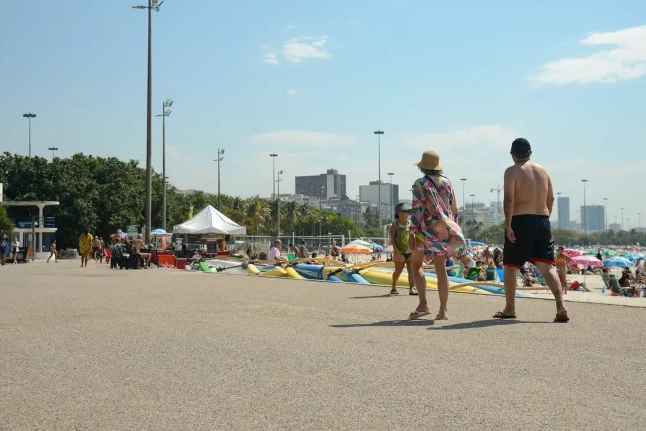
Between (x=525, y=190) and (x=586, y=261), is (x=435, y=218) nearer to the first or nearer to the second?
(x=525, y=190)

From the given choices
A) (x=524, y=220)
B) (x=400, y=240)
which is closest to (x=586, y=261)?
(x=400, y=240)

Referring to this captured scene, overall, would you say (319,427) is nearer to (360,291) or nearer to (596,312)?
(596,312)

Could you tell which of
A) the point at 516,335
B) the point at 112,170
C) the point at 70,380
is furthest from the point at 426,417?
the point at 112,170

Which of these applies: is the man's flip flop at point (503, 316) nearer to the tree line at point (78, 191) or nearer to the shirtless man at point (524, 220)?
the shirtless man at point (524, 220)

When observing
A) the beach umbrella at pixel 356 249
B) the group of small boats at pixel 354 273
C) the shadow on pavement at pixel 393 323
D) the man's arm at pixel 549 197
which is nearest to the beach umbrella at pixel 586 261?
the beach umbrella at pixel 356 249

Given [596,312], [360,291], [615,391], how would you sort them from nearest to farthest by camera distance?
1. [615,391]
2. [596,312]
3. [360,291]

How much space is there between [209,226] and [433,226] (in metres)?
25.4

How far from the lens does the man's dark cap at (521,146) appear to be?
758 centimetres

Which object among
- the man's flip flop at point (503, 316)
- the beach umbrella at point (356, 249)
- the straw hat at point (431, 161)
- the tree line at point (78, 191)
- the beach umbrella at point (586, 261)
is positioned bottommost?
the beach umbrella at point (586, 261)

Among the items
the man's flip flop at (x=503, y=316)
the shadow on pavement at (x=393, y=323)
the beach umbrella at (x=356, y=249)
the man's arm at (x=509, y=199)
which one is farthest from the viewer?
the beach umbrella at (x=356, y=249)

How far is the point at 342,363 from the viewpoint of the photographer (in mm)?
4992

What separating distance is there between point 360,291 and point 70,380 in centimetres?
781

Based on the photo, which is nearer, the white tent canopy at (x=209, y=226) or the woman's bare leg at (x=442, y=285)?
the woman's bare leg at (x=442, y=285)

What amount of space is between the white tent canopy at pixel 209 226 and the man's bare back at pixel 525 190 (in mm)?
25286
